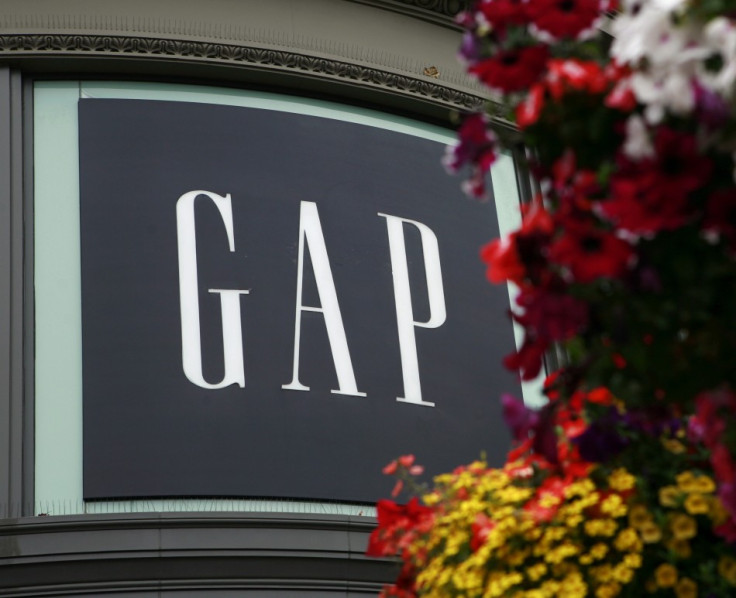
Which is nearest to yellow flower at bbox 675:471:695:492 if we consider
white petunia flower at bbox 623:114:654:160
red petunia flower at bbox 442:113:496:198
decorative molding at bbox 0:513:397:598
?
red petunia flower at bbox 442:113:496:198

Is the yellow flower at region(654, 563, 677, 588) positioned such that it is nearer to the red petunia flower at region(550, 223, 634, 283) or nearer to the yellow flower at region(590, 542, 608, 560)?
the yellow flower at region(590, 542, 608, 560)

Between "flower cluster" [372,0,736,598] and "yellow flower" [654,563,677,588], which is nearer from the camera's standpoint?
"flower cluster" [372,0,736,598]

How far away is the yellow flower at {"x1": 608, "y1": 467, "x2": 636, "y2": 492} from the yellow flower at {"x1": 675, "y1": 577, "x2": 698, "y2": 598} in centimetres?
41

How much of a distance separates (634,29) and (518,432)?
1365 millimetres

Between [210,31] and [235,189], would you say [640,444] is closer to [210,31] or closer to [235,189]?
[235,189]

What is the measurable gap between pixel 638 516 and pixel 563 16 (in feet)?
6.80

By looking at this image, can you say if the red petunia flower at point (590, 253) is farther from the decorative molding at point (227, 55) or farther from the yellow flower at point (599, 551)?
the decorative molding at point (227, 55)

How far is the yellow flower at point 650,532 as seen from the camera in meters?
5.07

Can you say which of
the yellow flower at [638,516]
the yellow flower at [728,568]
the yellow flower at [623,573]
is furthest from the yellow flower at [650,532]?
the yellow flower at [728,568]

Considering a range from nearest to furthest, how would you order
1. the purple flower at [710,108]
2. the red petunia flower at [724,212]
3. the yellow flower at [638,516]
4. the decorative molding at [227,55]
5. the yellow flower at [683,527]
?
1. the purple flower at [710,108]
2. the red petunia flower at [724,212]
3. the yellow flower at [683,527]
4. the yellow flower at [638,516]
5. the decorative molding at [227,55]

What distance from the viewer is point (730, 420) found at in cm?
404

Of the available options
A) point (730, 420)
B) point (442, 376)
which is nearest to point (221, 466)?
point (442, 376)

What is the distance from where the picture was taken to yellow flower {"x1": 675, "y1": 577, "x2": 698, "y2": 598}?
16.5 feet

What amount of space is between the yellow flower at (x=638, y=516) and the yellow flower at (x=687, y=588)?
0.26 meters
